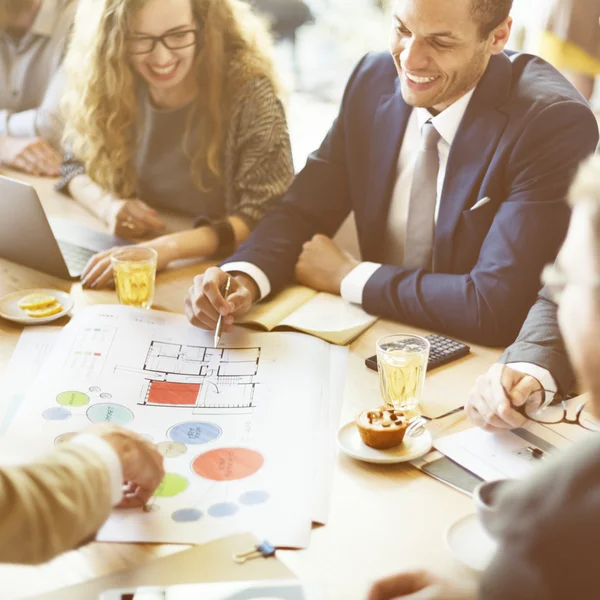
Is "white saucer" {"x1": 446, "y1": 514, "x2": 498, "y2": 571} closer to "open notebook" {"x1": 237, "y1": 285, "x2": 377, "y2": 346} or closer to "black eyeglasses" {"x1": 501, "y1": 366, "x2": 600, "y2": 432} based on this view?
"black eyeglasses" {"x1": 501, "y1": 366, "x2": 600, "y2": 432}

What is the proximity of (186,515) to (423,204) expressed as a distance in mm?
961

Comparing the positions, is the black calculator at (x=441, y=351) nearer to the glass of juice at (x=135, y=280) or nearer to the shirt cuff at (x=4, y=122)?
the glass of juice at (x=135, y=280)

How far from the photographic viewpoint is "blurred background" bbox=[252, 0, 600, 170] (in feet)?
8.47

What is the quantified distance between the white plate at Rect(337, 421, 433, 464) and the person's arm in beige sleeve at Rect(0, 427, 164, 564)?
0.95 ft

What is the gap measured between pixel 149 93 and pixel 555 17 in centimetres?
117

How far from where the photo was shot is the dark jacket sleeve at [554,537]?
2.11 feet

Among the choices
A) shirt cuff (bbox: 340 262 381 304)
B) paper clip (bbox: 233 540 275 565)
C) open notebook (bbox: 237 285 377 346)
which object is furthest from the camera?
shirt cuff (bbox: 340 262 381 304)

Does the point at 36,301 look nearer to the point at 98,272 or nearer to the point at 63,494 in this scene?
the point at 98,272

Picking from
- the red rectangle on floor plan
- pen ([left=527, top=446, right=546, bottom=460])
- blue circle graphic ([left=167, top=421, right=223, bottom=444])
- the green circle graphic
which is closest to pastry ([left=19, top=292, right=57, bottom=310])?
the red rectangle on floor plan

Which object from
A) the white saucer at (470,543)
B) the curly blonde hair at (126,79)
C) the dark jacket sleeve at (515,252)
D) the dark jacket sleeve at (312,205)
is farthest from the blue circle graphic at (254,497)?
the curly blonde hair at (126,79)

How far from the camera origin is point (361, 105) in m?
1.81

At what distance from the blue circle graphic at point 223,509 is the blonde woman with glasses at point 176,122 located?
871mm

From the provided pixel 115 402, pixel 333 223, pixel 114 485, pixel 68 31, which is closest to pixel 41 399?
pixel 115 402

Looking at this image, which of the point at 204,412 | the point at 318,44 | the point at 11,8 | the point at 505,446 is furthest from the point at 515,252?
the point at 11,8
